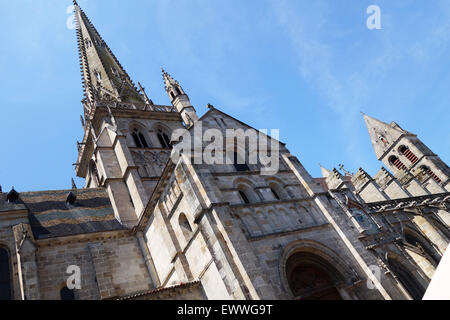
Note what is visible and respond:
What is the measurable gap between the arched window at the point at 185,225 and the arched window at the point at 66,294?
609cm

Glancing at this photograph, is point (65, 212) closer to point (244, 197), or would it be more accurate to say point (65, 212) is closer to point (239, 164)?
point (239, 164)

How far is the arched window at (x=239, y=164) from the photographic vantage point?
644 inches

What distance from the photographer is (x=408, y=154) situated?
42.8 meters

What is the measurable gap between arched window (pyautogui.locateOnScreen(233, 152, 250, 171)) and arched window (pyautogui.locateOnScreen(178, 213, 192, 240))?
3.60 meters

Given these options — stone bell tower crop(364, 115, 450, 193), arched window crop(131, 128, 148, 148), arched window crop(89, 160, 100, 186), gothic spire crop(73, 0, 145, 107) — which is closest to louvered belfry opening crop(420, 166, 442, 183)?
stone bell tower crop(364, 115, 450, 193)

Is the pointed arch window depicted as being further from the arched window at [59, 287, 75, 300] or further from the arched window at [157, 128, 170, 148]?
the arched window at [59, 287, 75, 300]

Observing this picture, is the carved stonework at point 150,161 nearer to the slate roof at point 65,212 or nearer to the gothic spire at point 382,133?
the slate roof at point 65,212

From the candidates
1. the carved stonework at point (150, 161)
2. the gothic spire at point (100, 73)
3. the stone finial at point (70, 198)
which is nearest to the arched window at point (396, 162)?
the carved stonework at point (150, 161)

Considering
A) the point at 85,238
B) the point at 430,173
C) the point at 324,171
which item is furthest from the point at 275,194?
the point at 324,171

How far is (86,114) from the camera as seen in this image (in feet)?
95.0

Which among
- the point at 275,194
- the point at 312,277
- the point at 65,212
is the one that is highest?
the point at 65,212

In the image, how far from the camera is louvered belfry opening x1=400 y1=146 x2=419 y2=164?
4128cm

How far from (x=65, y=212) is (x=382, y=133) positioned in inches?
1720
